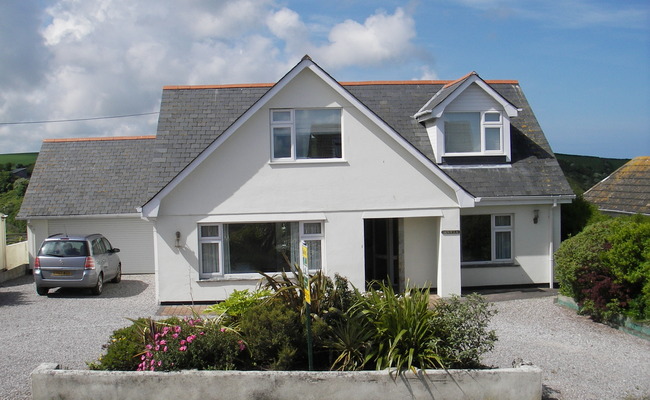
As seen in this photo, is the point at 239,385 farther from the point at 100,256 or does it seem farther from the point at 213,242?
the point at 100,256

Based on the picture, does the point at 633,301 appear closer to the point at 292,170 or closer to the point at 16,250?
the point at 292,170

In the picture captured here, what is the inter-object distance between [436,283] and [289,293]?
868 cm

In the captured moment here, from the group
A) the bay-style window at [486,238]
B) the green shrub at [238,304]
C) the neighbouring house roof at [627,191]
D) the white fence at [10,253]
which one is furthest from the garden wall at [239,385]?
the white fence at [10,253]

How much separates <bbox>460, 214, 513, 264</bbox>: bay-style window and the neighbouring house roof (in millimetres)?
4504

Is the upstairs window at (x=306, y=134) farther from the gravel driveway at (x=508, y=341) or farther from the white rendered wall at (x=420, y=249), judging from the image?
the gravel driveway at (x=508, y=341)

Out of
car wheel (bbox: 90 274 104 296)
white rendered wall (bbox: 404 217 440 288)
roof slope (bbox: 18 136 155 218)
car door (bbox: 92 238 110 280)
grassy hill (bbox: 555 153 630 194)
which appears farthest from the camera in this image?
grassy hill (bbox: 555 153 630 194)

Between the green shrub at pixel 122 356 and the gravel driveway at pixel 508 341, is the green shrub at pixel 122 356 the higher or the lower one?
the higher one

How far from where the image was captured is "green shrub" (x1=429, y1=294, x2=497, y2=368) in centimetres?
867

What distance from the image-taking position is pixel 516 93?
819 inches

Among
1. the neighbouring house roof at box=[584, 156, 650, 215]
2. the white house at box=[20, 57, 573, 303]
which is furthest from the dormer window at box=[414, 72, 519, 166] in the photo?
the neighbouring house roof at box=[584, 156, 650, 215]

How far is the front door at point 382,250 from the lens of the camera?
58.8 ft

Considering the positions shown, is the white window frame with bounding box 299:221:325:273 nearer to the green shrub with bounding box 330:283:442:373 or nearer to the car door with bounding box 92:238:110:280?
the car door with bounding box 92:238:110:280

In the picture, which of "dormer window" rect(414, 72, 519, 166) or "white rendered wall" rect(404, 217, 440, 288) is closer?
"white rendered wall" rect(404, 217, 440, 288)

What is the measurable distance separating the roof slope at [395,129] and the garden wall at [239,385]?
829 cm
